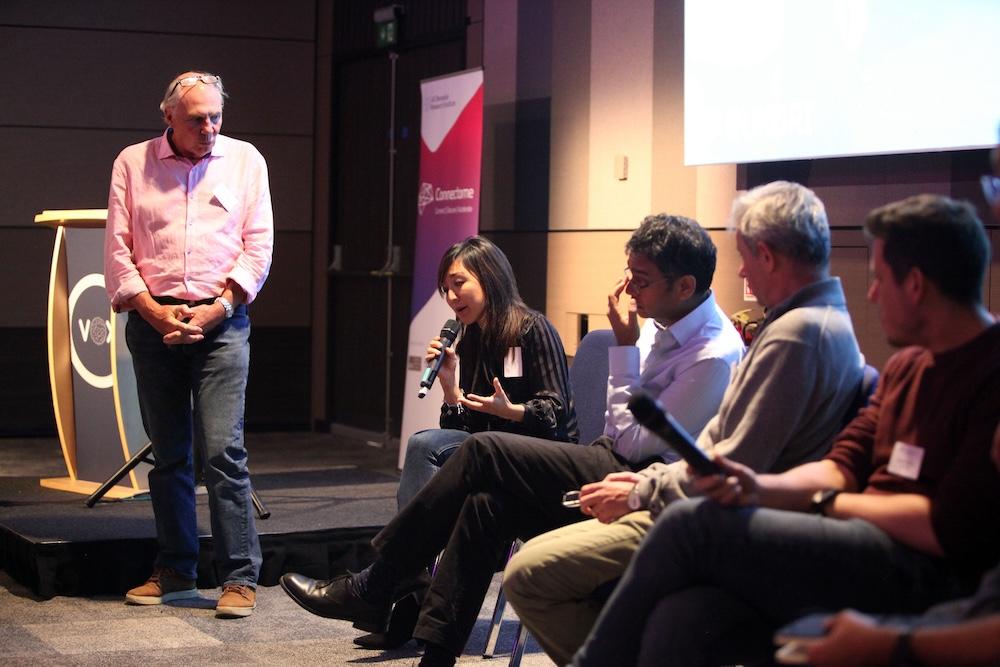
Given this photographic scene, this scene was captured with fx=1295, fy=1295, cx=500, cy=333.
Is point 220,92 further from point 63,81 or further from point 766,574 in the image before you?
point 63,81

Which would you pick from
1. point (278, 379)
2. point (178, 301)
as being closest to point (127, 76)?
point (278, 379)

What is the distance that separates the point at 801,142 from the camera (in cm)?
435

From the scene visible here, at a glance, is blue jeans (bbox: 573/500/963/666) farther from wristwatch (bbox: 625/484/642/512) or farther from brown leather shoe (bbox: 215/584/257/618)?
brown leather shoe (bbox: 215/584/257/618)

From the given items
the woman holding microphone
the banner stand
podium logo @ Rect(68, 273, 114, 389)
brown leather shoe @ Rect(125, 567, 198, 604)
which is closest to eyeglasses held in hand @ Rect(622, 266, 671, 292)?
the woman holding microphone

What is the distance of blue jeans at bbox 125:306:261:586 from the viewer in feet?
12.1

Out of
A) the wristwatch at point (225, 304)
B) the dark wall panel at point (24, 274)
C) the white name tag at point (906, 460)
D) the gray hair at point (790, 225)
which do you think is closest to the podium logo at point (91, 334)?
the wristwatch at point (225, 304)

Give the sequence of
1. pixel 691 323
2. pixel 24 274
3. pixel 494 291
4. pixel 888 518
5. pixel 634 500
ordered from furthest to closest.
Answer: pixel 24 274 → pixel 494 291 → pixel 691 323 → pixel 634 500 → pixel 888 518

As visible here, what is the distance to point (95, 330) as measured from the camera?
5.04 meters

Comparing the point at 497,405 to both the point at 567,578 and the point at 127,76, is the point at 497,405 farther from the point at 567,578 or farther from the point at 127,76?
the point at 127,76

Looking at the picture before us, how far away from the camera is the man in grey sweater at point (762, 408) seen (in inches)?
86.4

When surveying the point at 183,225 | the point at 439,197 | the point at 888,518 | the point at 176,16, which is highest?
the point at 176,16

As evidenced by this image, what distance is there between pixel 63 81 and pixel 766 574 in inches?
258

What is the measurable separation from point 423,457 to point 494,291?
479mm

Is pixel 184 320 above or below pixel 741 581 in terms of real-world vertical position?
above
